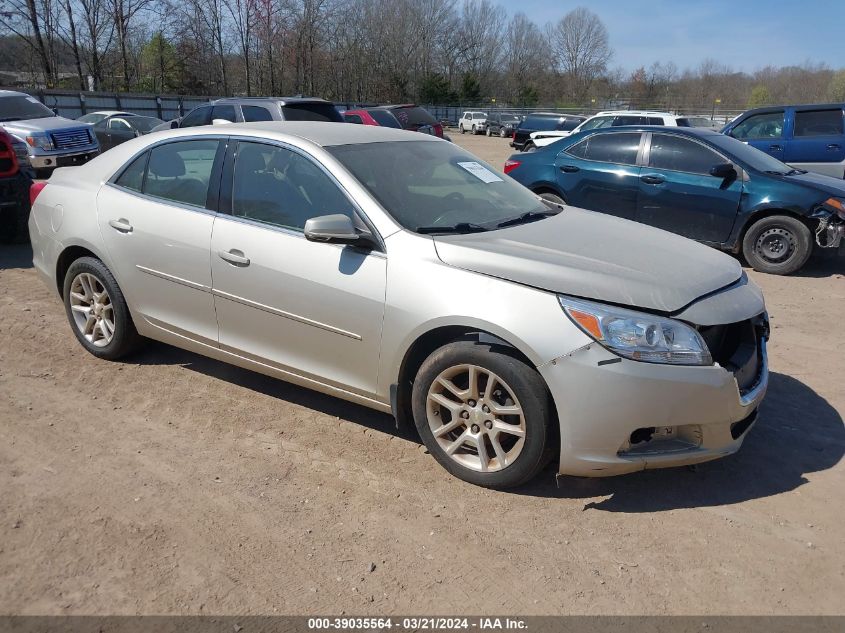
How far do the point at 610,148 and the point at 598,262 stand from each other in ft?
18.9

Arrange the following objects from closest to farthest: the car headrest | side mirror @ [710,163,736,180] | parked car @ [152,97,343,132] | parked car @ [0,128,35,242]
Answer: the car headrest, side mirror @ [710,163,736,180], parked car @ [0,128,35,242], parked car @ [152,97,343,132]

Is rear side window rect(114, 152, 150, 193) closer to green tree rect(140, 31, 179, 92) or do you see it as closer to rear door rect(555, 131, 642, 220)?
rear door rect(555, 131, 642, 220)

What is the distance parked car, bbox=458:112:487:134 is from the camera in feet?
161

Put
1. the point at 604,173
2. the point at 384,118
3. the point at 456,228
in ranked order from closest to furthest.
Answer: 1. the point at 456,228
2. the point at 604,173
3. the point at 384,118

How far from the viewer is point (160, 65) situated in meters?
46.8

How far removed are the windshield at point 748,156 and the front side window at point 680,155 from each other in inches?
7.2

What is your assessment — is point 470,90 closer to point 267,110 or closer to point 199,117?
point 199,117

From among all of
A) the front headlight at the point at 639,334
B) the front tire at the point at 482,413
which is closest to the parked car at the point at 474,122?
the front tire at the point at 482,413

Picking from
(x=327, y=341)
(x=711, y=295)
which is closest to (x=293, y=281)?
(x=327, y=341)

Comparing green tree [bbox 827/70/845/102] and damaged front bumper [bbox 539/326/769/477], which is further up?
green tree [bbox 827/70/845/102]

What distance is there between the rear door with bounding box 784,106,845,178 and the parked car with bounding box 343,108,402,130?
911 centimetres

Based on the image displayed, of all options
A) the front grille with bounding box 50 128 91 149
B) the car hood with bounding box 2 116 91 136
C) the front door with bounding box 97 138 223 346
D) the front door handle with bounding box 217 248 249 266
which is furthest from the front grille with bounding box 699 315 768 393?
the car hood with bounding box 2 116 91 136

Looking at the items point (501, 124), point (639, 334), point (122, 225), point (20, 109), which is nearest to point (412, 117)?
point (20, 109)

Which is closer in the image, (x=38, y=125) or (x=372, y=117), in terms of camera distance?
(x=38, y=125)
